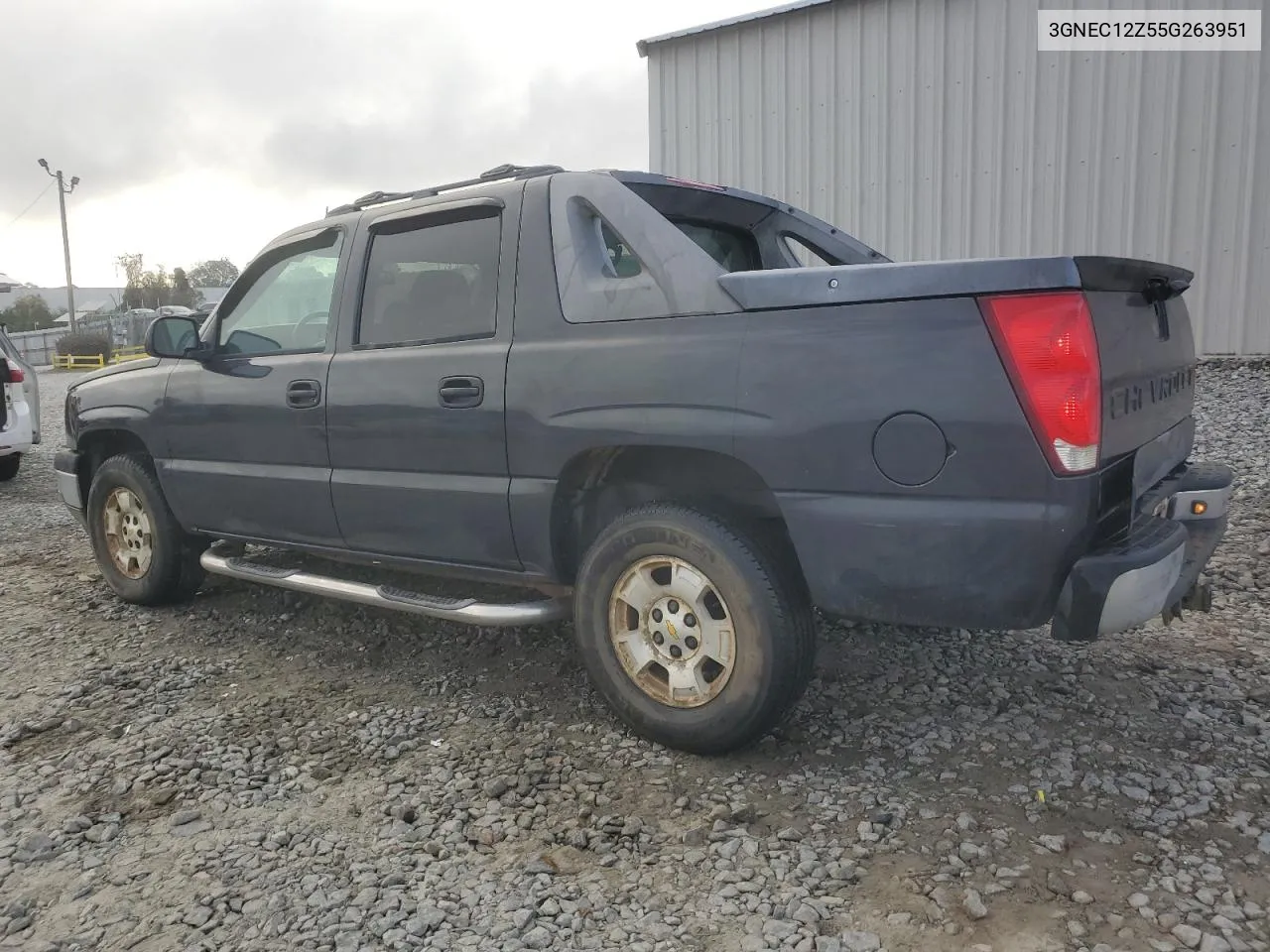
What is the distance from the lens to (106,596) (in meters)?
5.17

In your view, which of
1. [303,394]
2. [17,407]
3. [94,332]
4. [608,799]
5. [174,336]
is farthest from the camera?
[94,332]

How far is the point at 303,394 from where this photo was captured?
3941mm

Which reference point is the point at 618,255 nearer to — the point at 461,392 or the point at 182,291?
the point at 461,392

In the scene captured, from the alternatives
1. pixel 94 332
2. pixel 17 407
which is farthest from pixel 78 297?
pixel 17 407

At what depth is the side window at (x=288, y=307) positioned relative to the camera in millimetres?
4062

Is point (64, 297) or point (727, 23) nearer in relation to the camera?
point (727, 23)

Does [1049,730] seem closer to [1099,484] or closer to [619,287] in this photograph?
[1099,484]

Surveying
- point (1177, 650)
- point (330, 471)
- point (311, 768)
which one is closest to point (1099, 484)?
point (1177, 650)

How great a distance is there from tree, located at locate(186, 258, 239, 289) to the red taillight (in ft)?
250

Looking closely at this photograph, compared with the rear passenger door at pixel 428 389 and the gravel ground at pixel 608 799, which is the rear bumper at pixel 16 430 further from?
the rear passenger door at pixel 428 389

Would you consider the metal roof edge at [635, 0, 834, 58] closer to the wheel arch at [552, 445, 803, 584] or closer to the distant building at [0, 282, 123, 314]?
the wheel arch at [552, 445, 803, 584]

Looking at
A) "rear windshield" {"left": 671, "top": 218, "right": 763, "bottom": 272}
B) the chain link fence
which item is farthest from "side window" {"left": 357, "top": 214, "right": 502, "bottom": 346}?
the chain link fence

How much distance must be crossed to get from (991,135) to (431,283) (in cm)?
765

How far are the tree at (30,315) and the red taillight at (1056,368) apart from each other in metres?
63.8
